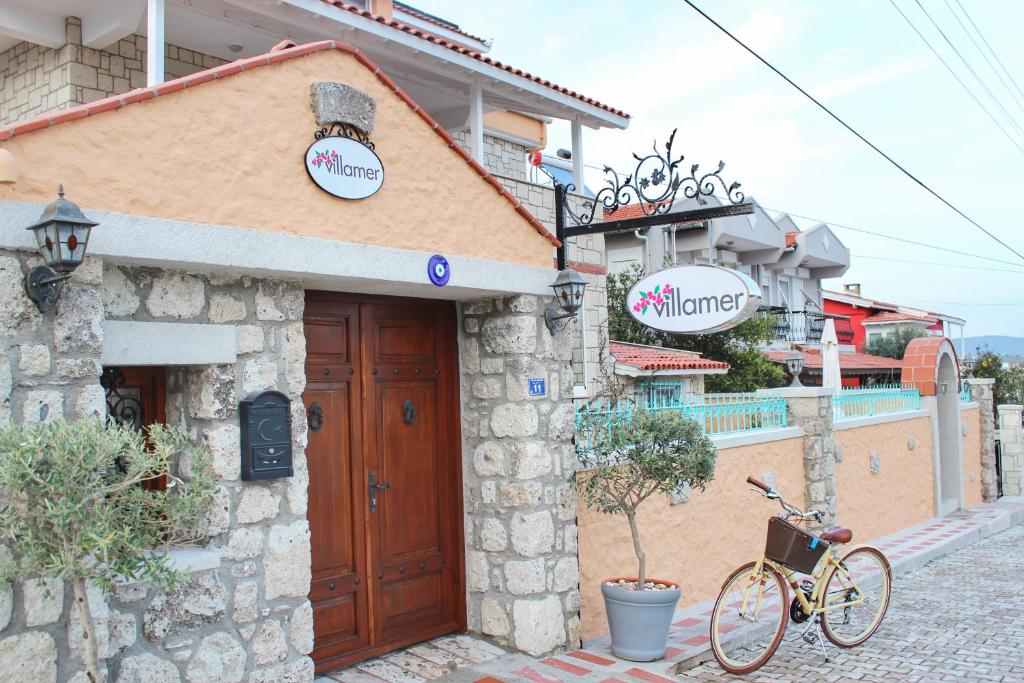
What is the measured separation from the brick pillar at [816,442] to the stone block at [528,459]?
5063 mm

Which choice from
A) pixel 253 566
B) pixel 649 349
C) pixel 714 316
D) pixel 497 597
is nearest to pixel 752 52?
pixel 714 316

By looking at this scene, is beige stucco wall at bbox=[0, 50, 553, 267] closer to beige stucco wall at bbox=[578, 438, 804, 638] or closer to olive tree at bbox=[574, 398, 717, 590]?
olive tree at bbox=[574, 398, 717, 590]

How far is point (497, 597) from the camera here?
245 inches

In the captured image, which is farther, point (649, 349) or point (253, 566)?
point (649, 349)

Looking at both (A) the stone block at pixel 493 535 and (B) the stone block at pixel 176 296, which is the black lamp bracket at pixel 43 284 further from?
(A) the stone block at pixel 493 535

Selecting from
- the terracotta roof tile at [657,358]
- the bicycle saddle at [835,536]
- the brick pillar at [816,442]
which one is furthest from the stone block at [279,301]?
the terracotta roof tile at [657,358]

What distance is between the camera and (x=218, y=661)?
438 centimetres

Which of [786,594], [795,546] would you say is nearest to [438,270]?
[795,546]

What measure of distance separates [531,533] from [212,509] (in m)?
2.37

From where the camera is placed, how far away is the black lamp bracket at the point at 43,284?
11.9 ft

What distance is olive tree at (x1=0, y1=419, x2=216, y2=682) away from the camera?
3.04m

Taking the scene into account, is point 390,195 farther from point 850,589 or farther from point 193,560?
point 850,589

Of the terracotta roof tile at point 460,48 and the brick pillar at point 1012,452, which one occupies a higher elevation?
the terracotta roof tile at point 460,48

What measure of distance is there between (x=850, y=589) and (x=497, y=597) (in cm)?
287
